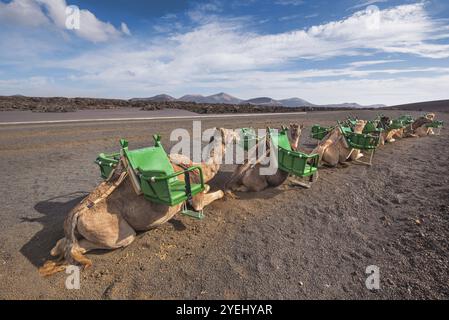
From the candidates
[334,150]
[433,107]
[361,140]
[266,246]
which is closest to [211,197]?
[266,246]

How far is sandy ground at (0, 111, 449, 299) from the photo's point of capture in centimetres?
409

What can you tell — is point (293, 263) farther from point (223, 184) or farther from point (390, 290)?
point (223, 184)

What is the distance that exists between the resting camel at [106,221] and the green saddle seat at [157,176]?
40 cm

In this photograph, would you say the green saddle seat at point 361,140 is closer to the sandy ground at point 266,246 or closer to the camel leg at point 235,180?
the sandy ground at point 266,246

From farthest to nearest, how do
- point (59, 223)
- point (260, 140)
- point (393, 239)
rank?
1. point (260, 140)
2. point (59, 223)
3. point (393, 239)

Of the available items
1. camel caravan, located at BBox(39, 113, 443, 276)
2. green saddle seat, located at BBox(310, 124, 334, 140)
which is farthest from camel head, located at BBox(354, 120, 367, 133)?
camel caravan, located at BBox(39, 113, 443, 276)

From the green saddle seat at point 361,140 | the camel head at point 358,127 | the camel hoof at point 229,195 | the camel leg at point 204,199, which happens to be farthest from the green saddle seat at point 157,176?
the camel head at point 358,127

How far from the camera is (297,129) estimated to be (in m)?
8.56

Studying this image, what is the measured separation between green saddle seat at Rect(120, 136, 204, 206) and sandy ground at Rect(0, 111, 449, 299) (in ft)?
3.07

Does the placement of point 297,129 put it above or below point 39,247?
above

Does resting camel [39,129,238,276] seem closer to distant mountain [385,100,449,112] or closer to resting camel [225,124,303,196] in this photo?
resting camel [225,124,303,196]

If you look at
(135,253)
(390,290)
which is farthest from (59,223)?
(390,290)

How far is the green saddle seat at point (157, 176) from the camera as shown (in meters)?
4.59
